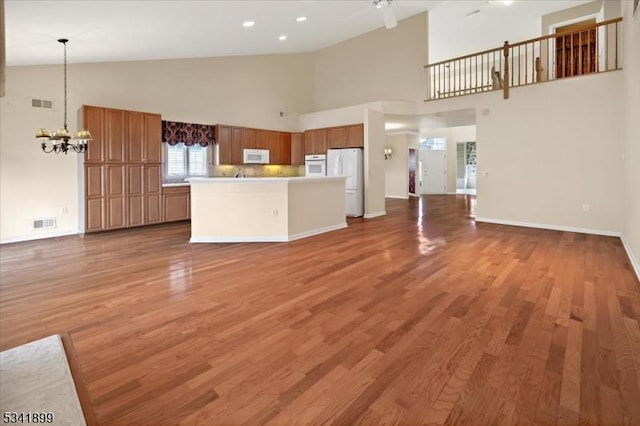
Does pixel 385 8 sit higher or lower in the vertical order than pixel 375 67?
lower

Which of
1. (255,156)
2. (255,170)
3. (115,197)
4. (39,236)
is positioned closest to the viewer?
(39,236)

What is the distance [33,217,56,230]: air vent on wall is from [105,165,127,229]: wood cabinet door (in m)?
0.85

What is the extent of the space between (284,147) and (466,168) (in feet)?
29.7

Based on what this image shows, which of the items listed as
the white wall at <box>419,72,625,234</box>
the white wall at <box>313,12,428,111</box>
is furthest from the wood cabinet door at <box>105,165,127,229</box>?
the white wall at <box>419,72,625,234</box>

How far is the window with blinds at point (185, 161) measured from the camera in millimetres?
7945

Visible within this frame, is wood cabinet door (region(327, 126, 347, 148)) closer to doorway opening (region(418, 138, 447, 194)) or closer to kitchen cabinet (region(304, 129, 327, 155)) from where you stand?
kitchen cabinet (region(304, 129, 327, 155))

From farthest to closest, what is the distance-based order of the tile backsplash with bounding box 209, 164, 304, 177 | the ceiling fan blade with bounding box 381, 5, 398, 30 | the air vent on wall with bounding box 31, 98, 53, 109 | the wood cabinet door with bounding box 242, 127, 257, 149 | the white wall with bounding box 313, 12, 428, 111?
the wood cabinet door with bounding box 242, 127, 257, 149 → the tile backsplash with bounding box 209, 164, 304, 177 → the white wall with bounding box 313, 12, 428, 111 → the air vent on wall with bounding box 31, 98, 53, 109 → the ceiling fan blade with bounding box 381, 5, 398, 30

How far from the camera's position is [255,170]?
939 centimetres

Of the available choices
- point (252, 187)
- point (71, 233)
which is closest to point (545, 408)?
point (252, 187)

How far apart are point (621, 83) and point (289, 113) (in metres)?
7.46

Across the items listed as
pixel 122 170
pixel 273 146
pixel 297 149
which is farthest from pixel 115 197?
pixel 297 149

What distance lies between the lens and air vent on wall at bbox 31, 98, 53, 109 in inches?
231

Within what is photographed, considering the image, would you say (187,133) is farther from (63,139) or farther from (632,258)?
(632,258)

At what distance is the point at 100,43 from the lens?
213 inches
